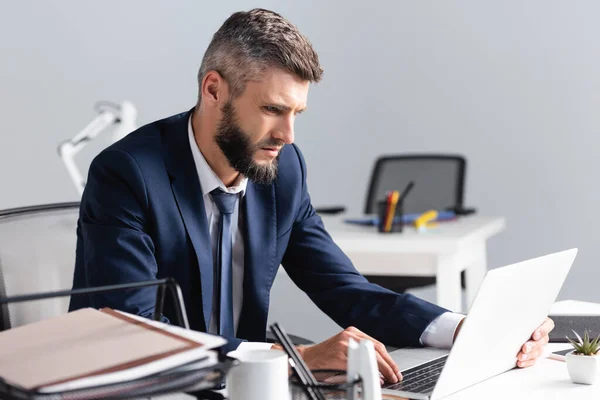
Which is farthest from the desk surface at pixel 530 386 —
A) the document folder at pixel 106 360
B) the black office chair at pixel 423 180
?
the black office chair at pixel 423 180

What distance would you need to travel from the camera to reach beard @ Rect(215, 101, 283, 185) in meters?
1.69

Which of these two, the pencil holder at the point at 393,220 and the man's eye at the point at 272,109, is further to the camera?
the pencil holder at the point at 393,220

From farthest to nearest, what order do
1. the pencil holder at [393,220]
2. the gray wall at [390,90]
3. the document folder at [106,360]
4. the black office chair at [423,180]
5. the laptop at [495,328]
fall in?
the gray wall at [390,90] < the black office chair at [423,180] < the pencil holder at [393,220] < the laptop at [495,328] < the document folder at [106,360]

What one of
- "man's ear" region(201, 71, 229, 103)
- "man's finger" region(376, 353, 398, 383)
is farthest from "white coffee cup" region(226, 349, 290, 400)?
"man's ear" region(201, 71, 229, 103)

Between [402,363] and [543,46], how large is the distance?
11.9 ft

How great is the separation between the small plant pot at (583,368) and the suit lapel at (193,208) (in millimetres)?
682

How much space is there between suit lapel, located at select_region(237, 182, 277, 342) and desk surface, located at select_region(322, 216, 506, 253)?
3.75 feet

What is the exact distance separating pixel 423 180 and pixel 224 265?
7.58 ft

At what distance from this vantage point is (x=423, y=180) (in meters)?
3.92

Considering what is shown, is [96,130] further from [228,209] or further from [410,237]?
[228,209]

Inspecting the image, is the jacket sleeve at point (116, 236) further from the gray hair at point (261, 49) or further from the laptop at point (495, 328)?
the laptop at point (495, 328)

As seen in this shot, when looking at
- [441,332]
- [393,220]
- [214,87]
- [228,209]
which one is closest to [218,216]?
[228,209]

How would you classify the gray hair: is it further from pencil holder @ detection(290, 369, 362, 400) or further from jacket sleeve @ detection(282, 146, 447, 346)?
pencil holder @ detection(290, 369, 362, 400)

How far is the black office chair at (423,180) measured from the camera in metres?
3.84
